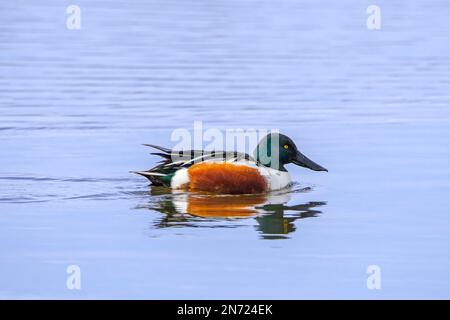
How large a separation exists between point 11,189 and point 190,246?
265 cm

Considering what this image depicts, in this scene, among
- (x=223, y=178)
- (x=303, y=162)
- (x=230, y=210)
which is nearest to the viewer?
(x=230, y=210)

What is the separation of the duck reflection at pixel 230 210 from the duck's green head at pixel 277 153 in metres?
0.51

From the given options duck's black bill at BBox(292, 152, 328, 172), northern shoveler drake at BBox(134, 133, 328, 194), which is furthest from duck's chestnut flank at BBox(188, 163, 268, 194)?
duck's black bill at BBox(292, 152, 328, 172)

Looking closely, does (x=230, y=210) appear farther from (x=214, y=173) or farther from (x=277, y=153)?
(x=277, y=153)

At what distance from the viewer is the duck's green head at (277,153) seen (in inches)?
464

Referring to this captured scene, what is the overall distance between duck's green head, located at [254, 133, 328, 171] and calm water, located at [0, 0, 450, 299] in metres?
0.32

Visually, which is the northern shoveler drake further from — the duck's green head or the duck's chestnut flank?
the duck's green head

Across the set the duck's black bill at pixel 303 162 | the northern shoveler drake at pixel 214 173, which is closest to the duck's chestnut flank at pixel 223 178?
the northern shoveler drake at pixel 214 173

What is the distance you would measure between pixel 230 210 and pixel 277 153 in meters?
1.42

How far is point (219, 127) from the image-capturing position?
13.8 m

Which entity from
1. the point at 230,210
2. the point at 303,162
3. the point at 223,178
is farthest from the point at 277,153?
the point at 230,210

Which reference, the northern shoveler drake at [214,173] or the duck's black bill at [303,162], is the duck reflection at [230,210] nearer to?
the northern shoveler drake at [214,173]

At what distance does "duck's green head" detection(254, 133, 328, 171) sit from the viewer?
11.8m

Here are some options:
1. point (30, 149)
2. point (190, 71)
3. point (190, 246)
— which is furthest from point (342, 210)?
point (190, 71)
